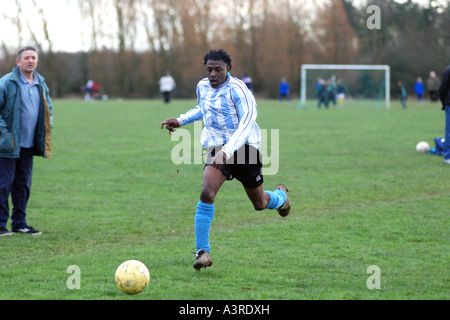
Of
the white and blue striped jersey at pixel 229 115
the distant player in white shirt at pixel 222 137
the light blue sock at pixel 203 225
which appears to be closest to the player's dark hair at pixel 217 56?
the distant player in white shirt at pixel 222 137

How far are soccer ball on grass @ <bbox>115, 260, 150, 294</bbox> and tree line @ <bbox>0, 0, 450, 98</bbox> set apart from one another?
185 ft

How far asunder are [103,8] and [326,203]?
59.0m

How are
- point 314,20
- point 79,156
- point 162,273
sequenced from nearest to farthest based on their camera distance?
point 162,273 < point 79,156 < point 314,20

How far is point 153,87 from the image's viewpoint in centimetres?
7125

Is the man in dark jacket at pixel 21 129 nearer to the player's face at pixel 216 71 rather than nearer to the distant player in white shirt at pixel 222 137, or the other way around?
the distant player in white shirt at pixel 222 137

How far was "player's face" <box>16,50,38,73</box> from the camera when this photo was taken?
7.77 metres

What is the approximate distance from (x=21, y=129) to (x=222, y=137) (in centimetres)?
301

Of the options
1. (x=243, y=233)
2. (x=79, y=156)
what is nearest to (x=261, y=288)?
(x=243, y=233)

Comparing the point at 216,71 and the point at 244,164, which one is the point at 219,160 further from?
the point at 216,71

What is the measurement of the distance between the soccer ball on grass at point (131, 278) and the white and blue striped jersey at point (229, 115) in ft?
4.36

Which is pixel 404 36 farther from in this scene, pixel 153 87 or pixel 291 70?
pixel 153 87

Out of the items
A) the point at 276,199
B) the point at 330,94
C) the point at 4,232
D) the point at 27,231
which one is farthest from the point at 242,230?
the point at 330,94

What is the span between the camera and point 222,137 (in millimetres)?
6215

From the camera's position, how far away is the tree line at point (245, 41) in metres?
61.2
